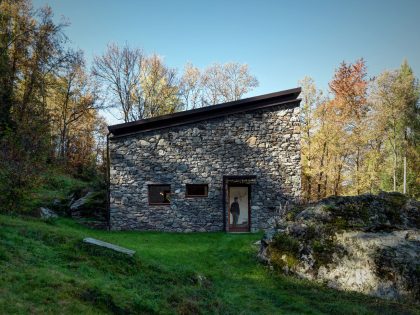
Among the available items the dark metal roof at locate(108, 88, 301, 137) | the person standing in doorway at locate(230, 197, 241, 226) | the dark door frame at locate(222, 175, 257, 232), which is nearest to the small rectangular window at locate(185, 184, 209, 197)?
the dark door frame at locate(222, 175, 257, 232)

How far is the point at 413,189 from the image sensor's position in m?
33.1

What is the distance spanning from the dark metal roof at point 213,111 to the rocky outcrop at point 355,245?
5649 millimetres

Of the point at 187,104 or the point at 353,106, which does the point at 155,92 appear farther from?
the point at 353,106

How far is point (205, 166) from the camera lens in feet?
49.1

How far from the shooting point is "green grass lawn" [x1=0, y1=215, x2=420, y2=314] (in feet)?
18.0

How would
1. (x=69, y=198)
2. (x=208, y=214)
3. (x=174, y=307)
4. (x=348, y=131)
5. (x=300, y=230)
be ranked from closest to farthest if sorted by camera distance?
(x=174, y=307), (x=300, y=230), (x=208, y=214), (x=69, y=198), (x=348, y=131)

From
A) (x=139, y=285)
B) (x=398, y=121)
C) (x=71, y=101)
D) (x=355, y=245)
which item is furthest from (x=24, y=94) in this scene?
(x=398, y=121)

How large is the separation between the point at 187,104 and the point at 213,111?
23.8m

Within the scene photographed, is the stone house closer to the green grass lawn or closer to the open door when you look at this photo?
the open door

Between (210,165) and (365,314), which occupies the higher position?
(210,165)

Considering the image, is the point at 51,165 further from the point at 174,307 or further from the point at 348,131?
the point at 348,131

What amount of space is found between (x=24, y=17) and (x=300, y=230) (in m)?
→ 22.0

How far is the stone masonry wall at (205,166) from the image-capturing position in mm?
14844

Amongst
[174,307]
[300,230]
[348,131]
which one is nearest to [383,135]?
[348,131]
